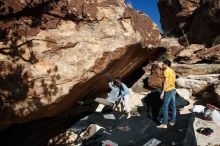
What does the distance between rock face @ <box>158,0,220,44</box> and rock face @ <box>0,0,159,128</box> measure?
62.0 feet

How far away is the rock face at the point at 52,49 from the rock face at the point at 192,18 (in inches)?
744

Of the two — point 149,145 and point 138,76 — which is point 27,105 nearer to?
point 149,145

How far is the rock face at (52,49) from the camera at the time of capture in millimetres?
8219

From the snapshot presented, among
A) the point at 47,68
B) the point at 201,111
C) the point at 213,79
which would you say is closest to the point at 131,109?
the point at 201,111

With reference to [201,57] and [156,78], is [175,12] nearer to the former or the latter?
[201,57]

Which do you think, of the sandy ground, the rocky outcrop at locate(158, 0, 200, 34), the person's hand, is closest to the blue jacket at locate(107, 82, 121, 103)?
the person's hand

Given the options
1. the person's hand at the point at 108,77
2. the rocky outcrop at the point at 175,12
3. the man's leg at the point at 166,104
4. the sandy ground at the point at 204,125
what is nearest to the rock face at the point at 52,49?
the person's hand at the point at 108,77

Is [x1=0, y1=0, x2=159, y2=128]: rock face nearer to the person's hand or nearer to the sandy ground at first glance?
the person's hand

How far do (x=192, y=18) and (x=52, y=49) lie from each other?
29.1 m

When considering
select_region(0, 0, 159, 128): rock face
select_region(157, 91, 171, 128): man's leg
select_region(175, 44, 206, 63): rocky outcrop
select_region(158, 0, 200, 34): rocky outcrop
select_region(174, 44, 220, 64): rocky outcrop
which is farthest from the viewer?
select_region(158, 0, 200, 34): rocky outcrop

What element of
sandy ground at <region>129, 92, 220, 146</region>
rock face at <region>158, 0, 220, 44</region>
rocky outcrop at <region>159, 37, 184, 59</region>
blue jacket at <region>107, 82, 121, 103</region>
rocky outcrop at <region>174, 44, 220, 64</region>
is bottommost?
sandy ground at <region>129, 92, 220, 146</region>

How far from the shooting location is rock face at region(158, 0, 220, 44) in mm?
28094

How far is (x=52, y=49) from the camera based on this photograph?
29.1 feet

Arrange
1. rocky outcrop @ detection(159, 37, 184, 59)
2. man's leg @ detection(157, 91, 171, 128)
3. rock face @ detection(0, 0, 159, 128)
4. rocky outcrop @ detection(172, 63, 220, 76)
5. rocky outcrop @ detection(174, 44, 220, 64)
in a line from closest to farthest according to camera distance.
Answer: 1. rock face @ detection(0, 0, 159, 128)
2. man's leg @ detection(157, 91, 171, 128)
3. rocky outcrop @ detection(172, 63, 220, 76)
4. rocky outcrop @ detection(174, 44, 220, 64)
5. rocky outcrop @ detection(159, 37, 184, 59)
